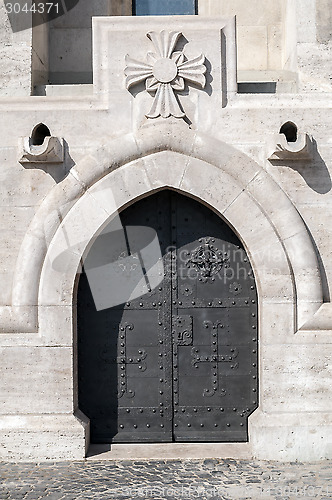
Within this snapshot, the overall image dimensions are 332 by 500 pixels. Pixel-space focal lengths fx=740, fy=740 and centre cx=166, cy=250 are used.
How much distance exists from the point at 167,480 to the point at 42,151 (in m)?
3.00

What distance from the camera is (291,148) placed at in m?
6.48

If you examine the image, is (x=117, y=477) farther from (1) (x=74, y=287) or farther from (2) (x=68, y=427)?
(1) (x=74, y=287)

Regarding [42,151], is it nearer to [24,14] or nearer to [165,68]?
[165,68]

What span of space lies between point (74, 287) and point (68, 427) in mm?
1250

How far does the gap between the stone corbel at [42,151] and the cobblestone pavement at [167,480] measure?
2712mm

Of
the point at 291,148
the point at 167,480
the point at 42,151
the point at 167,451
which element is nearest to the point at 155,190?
the point at 42,151

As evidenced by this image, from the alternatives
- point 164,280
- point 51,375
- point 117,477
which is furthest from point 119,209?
point 117,477

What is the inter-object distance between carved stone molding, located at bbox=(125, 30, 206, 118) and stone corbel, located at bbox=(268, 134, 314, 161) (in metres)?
0.86

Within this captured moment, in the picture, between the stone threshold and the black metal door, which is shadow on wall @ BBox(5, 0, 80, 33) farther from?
the stone threshold

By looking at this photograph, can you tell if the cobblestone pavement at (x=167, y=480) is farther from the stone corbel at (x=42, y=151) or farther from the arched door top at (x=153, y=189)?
the stone corbel at (x=42, y=151)

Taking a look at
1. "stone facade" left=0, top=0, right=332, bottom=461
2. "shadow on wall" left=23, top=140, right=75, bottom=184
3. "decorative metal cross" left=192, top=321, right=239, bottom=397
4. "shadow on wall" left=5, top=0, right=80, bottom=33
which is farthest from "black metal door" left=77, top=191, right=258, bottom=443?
"shadow on wall" left=5, top=0, right=80, bottom=33

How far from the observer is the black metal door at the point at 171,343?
6934 millimetres

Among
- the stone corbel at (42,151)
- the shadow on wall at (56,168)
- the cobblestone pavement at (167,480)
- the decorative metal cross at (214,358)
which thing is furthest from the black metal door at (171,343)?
the stone corbel at (42,151)

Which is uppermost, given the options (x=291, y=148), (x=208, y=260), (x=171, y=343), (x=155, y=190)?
(x=291, y=148)
